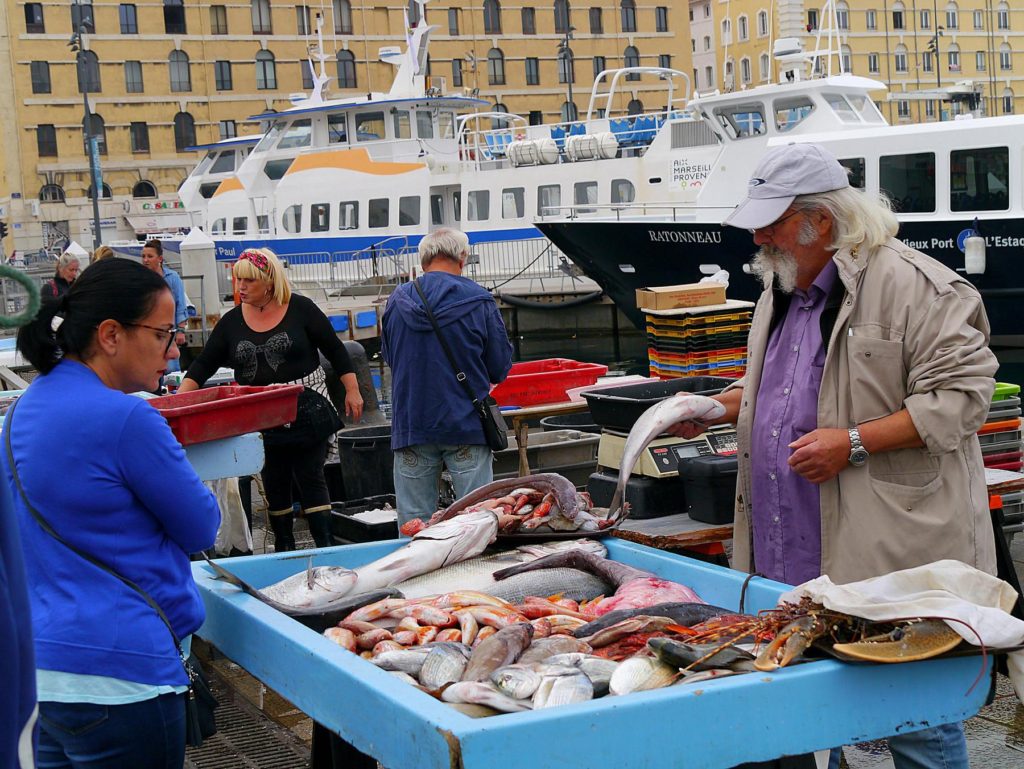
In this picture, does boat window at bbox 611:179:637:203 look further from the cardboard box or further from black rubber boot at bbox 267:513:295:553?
black rubber boot at bbox 267:513:295:553

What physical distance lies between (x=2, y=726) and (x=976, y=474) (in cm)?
286

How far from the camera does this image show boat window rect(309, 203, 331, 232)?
30.0m

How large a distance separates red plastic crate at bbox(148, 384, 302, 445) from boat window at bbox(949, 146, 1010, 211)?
12481 millimetres

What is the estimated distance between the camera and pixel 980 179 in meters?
16.2

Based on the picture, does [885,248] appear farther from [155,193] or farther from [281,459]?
[155,193]

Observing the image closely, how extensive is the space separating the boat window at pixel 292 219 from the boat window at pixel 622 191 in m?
8.11

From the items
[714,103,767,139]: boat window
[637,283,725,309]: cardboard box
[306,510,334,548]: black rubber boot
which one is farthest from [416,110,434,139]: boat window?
[306,510,334,548]: black rubber boot

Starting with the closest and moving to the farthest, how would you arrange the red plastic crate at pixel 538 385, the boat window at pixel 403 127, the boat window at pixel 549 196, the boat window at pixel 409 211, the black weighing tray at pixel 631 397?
1. the black weighing tray at pixel 631 397
2. the red plastic crate at pixel 538 385
3. the boat window at pixel 549 196
4. the boat window at pixel 409 211
5. the boat window at pixel 403 127

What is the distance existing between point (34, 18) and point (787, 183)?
72981mm

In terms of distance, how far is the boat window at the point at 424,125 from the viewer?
3041 centimetres

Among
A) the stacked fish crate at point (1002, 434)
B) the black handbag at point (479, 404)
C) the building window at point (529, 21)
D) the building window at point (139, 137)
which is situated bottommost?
the stacked fish crate at point (1002, 434)

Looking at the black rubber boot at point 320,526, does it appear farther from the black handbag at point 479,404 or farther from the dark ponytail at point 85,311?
the dark ponytail at point 85,311

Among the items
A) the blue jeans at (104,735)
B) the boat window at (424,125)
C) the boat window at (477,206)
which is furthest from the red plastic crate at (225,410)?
the boat window at (424,125)

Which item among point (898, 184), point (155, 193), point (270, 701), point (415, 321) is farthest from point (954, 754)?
point (155, 193)
